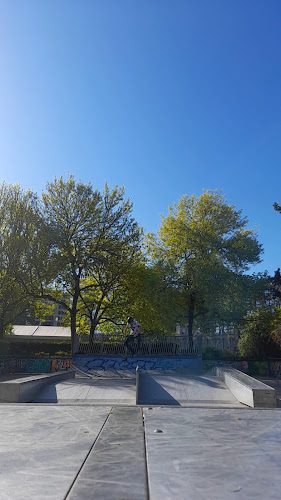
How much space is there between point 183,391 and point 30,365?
598 inches

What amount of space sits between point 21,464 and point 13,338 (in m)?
35.6

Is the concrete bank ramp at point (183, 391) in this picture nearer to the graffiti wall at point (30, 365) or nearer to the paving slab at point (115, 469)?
the paving slab at point (115, 469)

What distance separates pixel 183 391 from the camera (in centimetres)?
1015

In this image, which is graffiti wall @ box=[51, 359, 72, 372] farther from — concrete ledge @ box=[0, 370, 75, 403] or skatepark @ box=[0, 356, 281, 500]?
skatepark @ box=[0, 356, 281, 500]

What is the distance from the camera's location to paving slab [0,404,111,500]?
2459 millimetres

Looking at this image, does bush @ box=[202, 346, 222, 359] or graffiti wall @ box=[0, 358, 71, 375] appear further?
bush @ box=[202, 346, 222, 359]

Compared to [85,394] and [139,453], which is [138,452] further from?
[85,394]

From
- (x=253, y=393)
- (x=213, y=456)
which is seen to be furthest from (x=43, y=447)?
(x=253, y=393)

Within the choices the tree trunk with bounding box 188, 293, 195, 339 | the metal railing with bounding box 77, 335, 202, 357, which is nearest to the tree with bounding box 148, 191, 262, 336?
the tree trunk with bounding box 188, 293, 195, 339

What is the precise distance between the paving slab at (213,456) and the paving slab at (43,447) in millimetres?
704

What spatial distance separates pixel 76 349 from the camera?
23.6 meters

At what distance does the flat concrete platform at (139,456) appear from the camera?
7.95 ft

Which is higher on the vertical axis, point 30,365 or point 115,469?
point 115,469

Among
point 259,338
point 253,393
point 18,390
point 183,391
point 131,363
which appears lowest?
point 131,363
